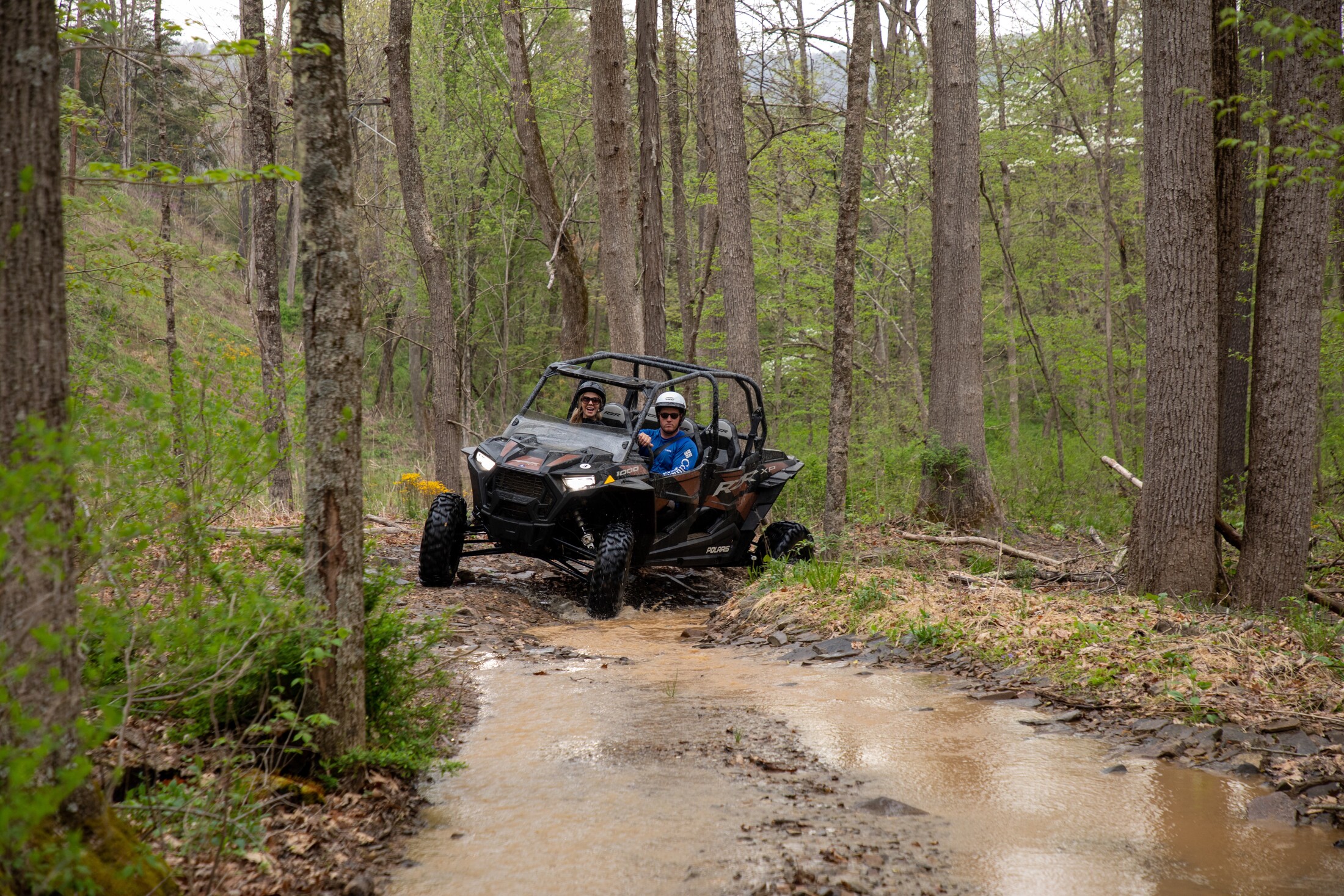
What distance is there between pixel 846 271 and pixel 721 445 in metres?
2.49

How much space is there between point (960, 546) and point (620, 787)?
28.0ft

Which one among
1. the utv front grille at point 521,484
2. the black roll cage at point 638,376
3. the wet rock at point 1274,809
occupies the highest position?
the black roll cage at point 638,376

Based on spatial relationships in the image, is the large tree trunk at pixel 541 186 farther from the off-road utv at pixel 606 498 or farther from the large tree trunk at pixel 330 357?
the large tree trunk at pixel 330 357

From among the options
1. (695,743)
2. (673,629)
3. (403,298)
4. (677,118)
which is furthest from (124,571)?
(403,298)

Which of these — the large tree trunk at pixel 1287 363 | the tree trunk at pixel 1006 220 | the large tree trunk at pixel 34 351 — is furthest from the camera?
the tree trunk at pixel 1006 220

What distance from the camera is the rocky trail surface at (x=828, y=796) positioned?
3180mm

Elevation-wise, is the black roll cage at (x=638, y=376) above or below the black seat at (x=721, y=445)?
above

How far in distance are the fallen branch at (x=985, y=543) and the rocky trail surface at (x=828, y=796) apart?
4331mm

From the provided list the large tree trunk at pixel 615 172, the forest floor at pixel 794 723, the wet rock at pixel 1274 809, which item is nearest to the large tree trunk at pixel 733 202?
the large tree trunk at pixel 615 172

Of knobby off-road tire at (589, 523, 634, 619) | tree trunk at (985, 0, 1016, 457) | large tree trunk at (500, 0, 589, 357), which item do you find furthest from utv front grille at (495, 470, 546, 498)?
tree trunk at (985, 0, 1016, 457)

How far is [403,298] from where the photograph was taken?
28594 mm

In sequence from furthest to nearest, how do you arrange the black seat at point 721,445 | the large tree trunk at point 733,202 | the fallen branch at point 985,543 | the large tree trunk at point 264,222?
the large tree trunk at point 733,202 < the large tree trunk at point 264,222 < the fallen branch at point 985,543 < the black seat at point 721,445

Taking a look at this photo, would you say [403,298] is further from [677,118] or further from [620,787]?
[620,787]

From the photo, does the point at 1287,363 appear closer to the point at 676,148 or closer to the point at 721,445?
the point at 721,445
